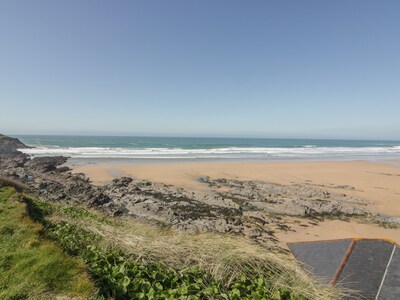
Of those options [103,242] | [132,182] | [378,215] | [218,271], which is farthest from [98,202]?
[378,215]

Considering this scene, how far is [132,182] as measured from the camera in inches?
784

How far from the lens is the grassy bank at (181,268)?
4.05 meters

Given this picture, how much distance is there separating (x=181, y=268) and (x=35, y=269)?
267 cm

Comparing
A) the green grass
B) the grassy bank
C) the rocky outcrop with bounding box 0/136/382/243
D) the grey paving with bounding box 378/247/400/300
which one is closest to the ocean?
the rocky outcrop with bounding box 0/136/382/243

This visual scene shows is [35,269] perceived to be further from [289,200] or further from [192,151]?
[192,151]

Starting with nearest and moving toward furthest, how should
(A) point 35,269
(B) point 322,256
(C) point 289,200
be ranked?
(A) point 35,269
(B) point 322,256
(C) point 289,200

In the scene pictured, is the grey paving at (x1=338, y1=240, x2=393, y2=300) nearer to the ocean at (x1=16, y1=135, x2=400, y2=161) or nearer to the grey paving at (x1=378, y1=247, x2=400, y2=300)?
the grey paving at (x1=378, y1=247, x2=400, y2=300)

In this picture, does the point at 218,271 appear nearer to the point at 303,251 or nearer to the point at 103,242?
the point at 303,251

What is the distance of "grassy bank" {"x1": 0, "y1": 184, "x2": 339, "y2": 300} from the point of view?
4051 millimetres

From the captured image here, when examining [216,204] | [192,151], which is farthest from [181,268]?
[192,151]

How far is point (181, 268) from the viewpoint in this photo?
5113mm

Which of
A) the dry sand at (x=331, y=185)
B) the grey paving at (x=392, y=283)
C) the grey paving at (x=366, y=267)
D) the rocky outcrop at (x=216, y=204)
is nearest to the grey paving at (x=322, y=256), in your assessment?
the grey paving at (x=366, y=267)

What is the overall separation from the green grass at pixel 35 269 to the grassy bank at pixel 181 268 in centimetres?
8

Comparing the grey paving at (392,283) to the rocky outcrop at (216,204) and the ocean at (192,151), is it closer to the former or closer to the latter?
the rocky outcrop at (216,204)
